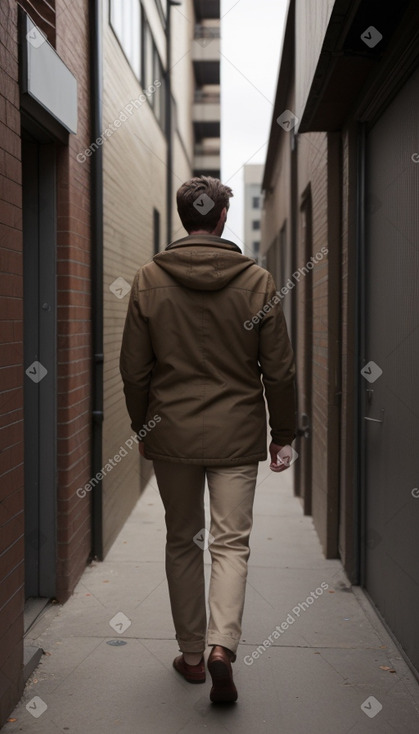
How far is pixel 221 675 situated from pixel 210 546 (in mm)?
532

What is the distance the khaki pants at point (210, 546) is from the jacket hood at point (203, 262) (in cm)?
79

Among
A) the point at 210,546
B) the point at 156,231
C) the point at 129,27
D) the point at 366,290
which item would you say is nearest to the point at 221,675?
the point at 210,546

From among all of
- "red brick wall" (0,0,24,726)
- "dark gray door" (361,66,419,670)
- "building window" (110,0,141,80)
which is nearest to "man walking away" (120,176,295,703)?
"red brick wall" (0,0,24,726)

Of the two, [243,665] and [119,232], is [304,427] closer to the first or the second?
[119,232]

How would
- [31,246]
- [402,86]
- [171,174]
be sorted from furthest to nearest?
[171,174], [31,246], [402,86]

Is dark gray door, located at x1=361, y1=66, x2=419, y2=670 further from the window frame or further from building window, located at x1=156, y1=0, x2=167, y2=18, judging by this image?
building window, located at x1=156, y1=0, x2=167, y2=18

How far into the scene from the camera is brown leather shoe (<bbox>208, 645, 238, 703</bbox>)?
11.6ft

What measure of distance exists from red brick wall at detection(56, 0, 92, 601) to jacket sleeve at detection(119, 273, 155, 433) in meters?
1.31

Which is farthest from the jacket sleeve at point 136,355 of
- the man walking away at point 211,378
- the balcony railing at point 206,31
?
the balcony railing at point 206,31

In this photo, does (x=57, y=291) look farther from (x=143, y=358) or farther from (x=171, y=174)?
(x=171, y=174)

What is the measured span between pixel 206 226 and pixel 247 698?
2.06 meters

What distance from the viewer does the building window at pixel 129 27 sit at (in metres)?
7.42

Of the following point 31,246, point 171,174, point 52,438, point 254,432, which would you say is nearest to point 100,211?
point 31,246

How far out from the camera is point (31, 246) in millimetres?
5020
